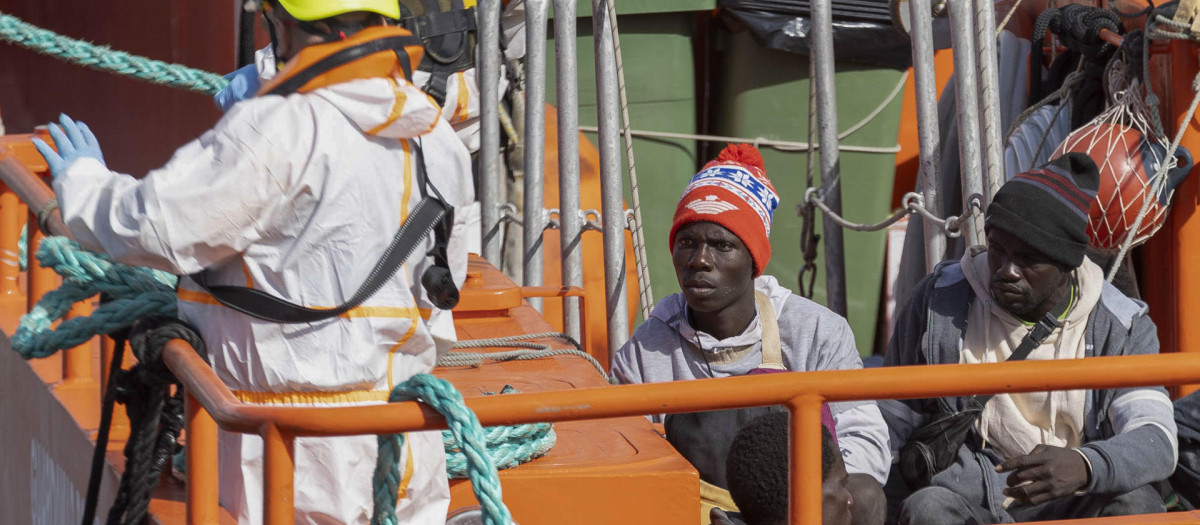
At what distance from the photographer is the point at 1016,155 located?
473 centimetres

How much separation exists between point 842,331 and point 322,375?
149cm

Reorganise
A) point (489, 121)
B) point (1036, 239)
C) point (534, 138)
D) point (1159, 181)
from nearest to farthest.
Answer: point (1036, 239)
point (1159, 181)
point (534, 138)
point (489, 121)

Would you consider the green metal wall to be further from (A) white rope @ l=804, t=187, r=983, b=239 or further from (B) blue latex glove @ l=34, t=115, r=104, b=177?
(B) blue latex glove @ l=34, t=115, r=104, b=177

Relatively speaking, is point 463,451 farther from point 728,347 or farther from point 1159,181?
point 1159,181

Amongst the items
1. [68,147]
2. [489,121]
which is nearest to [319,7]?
[68,147]

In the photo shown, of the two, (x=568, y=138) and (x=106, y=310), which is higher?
(x=568, y=138)

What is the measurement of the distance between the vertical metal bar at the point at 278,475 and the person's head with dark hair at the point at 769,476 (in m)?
0.94

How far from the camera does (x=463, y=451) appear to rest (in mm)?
1832

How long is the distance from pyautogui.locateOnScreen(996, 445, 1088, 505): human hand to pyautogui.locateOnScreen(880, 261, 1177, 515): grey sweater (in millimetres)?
69

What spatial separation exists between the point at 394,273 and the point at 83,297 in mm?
670

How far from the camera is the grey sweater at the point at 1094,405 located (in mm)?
2820

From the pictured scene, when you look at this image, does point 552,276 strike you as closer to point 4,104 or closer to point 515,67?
point 515,67

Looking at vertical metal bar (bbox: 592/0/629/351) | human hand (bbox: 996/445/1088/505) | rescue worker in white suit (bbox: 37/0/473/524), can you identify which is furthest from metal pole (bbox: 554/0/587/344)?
rescue worker in white suit (bbox: 37/0/473/524)

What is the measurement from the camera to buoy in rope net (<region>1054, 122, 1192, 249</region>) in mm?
3953
